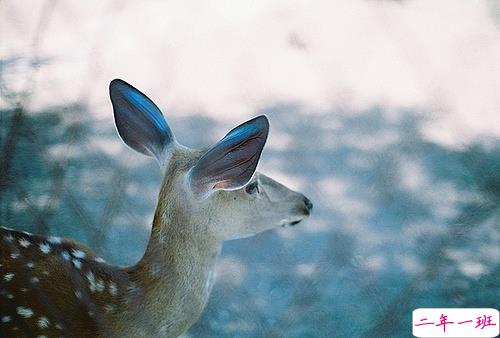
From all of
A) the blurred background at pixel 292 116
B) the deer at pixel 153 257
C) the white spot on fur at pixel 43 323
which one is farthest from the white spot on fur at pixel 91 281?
the blurred background at pixel 292 116

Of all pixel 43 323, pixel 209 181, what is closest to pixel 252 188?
pixel 209 181

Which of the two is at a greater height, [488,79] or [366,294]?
[488,79]

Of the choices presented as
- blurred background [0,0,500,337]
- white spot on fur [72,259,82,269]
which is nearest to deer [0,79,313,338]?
white spot on fur [72,259,82,269]

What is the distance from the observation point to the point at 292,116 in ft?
7.49

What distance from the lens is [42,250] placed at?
1.52 meters

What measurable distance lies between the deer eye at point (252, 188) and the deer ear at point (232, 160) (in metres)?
0.11

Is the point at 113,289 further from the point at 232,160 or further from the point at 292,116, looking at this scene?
the point at 292,116

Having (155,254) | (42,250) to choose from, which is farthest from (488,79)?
(42,250)

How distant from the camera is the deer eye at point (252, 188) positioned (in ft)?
5.20

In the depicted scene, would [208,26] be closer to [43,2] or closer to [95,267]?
[43,2]

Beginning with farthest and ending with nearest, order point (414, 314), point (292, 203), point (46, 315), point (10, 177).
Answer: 1. point (10, 177)
2. point (414, 314)
3. point (292, 203)
4. point (46, 315)

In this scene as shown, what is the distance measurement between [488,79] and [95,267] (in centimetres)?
129

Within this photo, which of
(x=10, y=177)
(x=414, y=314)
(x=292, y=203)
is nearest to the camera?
(x=292, y=203)

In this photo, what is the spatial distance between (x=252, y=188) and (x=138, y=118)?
0.88 ft
